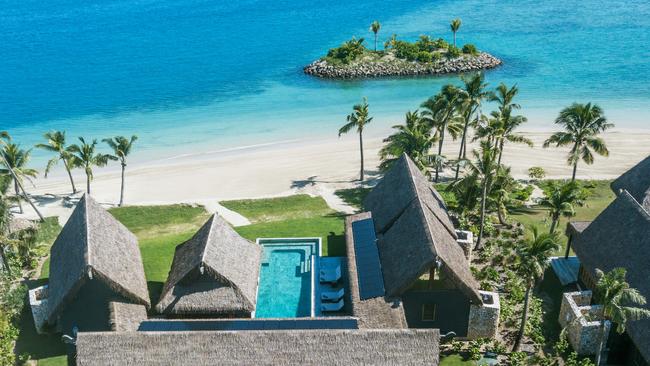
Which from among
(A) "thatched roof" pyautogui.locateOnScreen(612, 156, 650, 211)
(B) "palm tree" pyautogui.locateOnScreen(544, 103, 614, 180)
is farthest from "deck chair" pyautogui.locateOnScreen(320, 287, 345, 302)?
(B) "palm tree" pyautogui.locateOnScreen(544, 103, 614, 180)

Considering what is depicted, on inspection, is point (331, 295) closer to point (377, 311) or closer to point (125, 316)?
point (377, 311)

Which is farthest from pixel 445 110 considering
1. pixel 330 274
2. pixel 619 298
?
pixel 619 298

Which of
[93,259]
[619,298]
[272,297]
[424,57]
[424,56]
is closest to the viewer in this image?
[619,298]

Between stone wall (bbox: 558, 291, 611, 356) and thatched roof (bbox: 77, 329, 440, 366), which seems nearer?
thatched roof (bbox: 77, 329, 440, 366)

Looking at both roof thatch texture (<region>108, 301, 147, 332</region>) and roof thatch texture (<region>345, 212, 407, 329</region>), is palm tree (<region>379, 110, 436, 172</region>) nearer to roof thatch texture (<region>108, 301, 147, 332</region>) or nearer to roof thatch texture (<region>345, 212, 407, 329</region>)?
roof thatch texture (<region>345, 212, 407, 329</region>)

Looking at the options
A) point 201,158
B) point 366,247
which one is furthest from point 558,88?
point 366,247

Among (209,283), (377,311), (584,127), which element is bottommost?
(377,311)

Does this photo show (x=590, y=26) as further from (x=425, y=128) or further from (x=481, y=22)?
(x=425, y=128)

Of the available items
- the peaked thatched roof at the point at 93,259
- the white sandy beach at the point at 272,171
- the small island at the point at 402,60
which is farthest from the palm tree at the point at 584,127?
the small island at the point at 402,60
